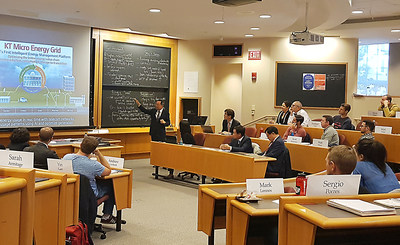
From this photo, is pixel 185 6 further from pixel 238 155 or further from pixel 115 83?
pixel 115 83

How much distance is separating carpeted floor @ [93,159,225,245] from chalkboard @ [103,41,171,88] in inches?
128

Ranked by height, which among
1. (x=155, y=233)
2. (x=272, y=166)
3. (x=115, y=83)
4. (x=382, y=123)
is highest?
(x=115, y=83)

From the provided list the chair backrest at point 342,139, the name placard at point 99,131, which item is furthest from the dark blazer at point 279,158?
the name placard at point 99,131

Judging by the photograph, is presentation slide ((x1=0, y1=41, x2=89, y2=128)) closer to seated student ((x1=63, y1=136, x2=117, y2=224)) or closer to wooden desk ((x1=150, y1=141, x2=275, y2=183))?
wooden desk ((x1=150, y1=141, x2=275, y2=183))

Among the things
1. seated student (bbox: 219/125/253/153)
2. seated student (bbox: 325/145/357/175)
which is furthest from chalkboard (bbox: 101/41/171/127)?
seated student (bbox: 325/145/357/175)

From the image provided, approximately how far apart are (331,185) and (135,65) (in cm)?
929

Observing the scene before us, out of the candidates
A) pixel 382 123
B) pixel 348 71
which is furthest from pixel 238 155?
pixel 348 71

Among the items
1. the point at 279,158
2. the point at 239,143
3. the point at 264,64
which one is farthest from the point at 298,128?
the point at 264,64

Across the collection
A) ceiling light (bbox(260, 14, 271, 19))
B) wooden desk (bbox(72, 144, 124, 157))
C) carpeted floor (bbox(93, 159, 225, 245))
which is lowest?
carpeted floor (bbox(93, 159, 225, 245))

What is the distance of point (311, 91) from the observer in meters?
11.7

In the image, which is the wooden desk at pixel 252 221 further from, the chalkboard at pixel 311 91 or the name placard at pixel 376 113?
the chalkboard at pixel 311 91

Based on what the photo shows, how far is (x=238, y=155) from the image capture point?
6980 mm

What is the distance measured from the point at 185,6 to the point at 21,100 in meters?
4.14

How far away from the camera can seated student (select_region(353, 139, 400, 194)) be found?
348cm
